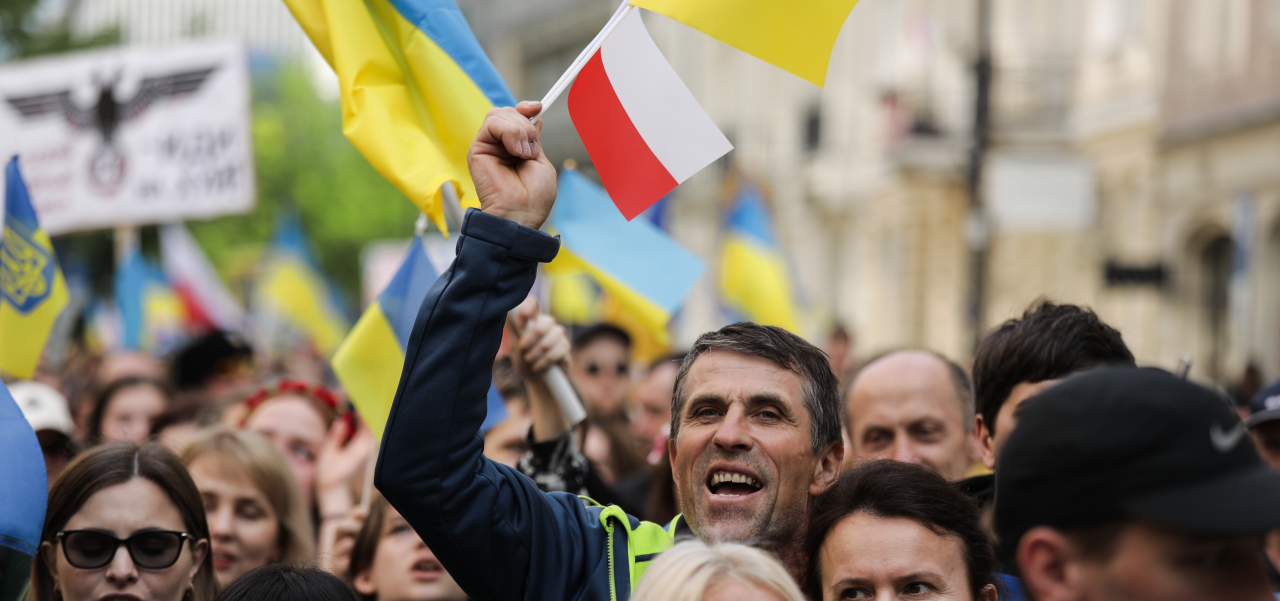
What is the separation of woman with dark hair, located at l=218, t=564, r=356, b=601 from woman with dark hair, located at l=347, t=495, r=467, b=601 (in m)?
0.90

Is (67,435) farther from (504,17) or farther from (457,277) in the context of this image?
(504,17)

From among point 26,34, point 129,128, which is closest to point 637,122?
point 129,128

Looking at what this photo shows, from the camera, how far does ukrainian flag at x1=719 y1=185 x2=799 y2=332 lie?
886 cm

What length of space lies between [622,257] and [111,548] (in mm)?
2603

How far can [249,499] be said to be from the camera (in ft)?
13.5

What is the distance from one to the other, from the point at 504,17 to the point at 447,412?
43.9 meters

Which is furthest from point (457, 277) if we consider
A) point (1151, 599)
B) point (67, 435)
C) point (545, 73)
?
point (545, 73)

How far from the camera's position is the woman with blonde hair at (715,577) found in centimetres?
203

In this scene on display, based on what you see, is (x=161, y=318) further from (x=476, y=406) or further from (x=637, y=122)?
(x=476, y=406)

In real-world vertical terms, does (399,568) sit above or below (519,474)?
below

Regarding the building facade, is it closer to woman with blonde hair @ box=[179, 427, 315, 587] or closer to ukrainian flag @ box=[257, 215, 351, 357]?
ukrainian flag @ box=[257, 215, 351, 357]

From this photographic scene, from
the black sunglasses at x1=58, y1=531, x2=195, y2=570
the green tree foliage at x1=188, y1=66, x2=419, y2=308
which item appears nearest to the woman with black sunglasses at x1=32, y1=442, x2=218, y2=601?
the black sunglasses at x1=58, y1=531, x2=195, y2=570

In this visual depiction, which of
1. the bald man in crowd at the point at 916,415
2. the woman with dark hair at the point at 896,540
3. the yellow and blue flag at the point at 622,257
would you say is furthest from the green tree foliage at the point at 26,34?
the woman with dark hair at the point at 896,540

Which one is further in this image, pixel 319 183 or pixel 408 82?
pixel 319 183
